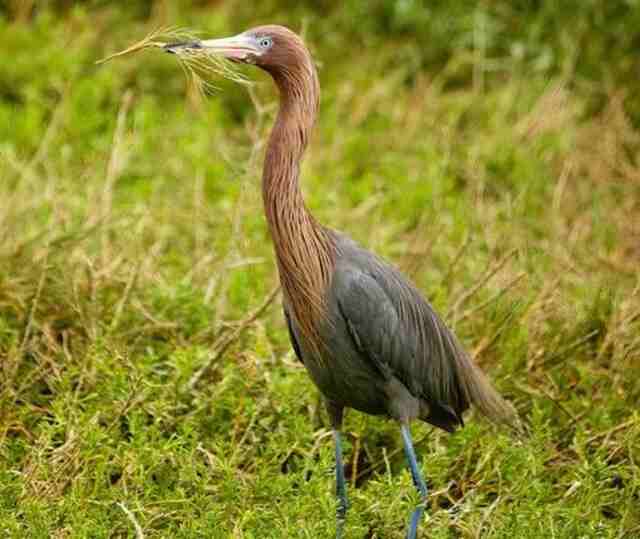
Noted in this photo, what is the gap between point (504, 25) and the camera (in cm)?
871

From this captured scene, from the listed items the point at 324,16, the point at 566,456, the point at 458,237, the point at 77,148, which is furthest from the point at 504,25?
the point at 566,456

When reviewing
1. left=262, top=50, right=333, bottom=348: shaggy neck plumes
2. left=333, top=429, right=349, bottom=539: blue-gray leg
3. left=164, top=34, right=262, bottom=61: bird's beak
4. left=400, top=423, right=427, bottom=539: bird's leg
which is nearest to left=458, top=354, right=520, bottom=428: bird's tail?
left=400, top=423, right=427, bottom=539: bird's leg

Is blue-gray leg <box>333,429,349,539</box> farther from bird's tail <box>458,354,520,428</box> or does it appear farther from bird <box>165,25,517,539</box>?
bird's tail <box>458,354,520,428</box>

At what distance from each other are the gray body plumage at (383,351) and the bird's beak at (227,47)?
761mm

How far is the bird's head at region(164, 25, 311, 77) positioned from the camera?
421 centimetres

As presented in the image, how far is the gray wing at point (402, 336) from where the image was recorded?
4418 mm

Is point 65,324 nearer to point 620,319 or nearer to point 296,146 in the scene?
point 296,146

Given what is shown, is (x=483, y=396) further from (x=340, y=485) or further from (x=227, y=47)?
(x=227, y=47)

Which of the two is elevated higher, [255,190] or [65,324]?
[255,190]

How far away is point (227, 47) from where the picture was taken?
13.7 feet

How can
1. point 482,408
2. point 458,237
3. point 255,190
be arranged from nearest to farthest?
point 482,408 < point 255,190 < point 458,237

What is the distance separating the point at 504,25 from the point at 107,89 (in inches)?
107

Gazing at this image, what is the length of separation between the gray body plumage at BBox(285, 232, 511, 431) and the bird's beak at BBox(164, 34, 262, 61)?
761 millimetres

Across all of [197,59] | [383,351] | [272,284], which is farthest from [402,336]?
[272,284]
